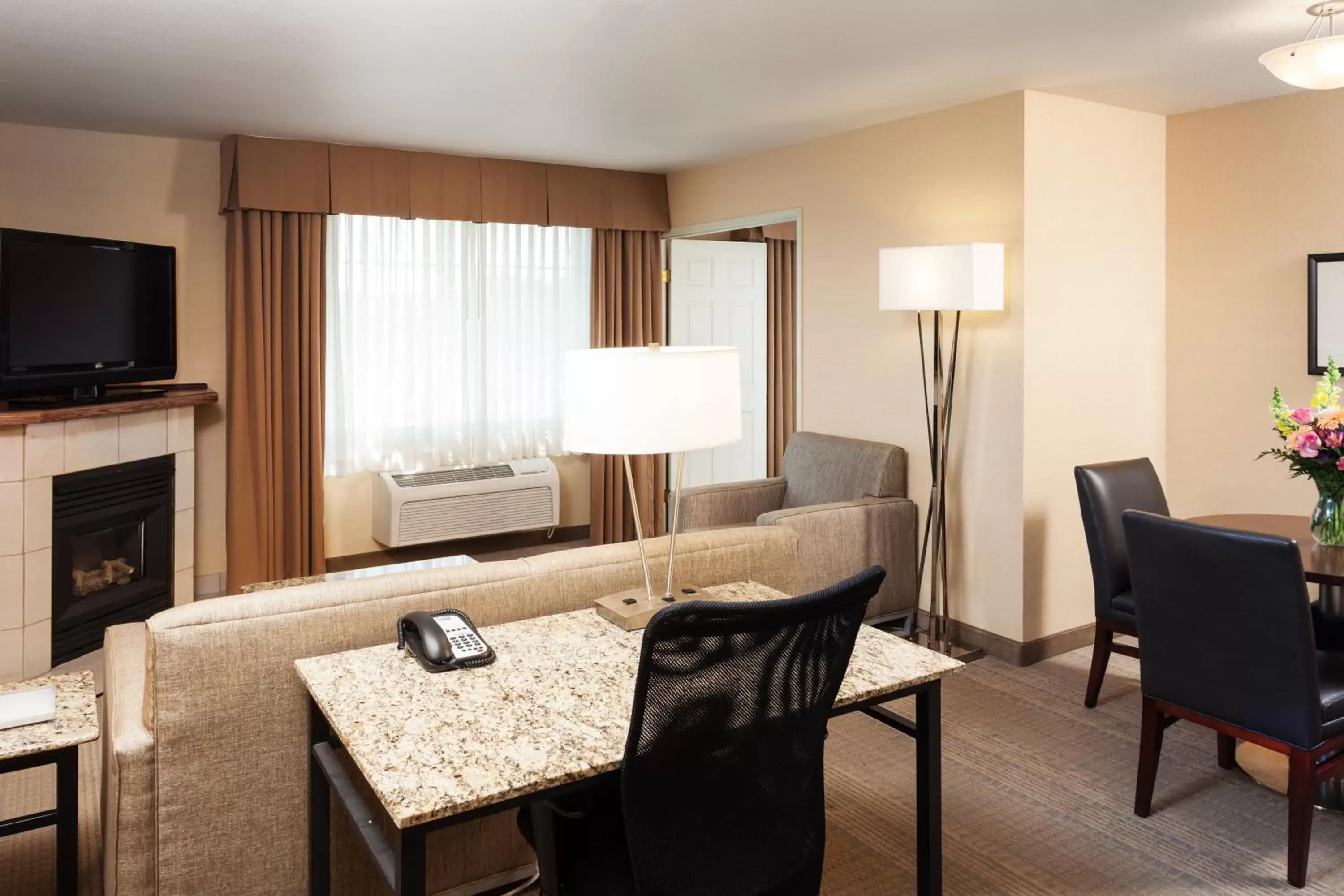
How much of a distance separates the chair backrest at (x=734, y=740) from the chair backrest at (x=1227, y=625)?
1.31 m

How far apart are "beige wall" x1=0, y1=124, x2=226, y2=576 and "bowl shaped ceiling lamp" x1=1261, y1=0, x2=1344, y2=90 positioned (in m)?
4.81

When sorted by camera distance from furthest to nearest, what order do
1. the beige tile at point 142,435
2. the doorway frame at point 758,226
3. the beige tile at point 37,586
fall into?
the doorway frame at point 758,226 < the beige tile at point 142,435 < the beige tile at point 37,586

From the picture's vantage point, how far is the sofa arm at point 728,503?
185 inches

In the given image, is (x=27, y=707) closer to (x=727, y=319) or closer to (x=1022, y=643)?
(x=1022, y=643)

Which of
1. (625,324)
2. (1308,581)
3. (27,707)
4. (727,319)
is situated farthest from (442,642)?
(727,319)

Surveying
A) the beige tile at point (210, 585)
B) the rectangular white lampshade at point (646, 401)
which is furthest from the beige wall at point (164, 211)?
the rectangular white lampshade at point (646, 401)

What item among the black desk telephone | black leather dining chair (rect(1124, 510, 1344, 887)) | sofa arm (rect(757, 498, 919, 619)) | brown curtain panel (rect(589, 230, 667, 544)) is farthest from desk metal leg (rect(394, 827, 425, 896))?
brown curtain panel (rect(589, 230, 667, 544))

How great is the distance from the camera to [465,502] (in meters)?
5.79

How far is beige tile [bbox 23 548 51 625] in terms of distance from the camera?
3846mm

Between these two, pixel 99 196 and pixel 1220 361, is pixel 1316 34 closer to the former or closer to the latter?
pixel 1220 361

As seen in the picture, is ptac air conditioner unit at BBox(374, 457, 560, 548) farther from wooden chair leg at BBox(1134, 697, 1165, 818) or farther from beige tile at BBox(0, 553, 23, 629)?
wooden chair leg at BBox(1134, 697, 1165, 818)

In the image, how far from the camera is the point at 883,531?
431 centimetres

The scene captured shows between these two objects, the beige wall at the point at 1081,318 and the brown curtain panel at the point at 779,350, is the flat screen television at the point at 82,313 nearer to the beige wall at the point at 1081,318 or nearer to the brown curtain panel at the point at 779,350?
the brown curtain panel at the point at 779,350

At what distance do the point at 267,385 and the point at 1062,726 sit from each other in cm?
421
